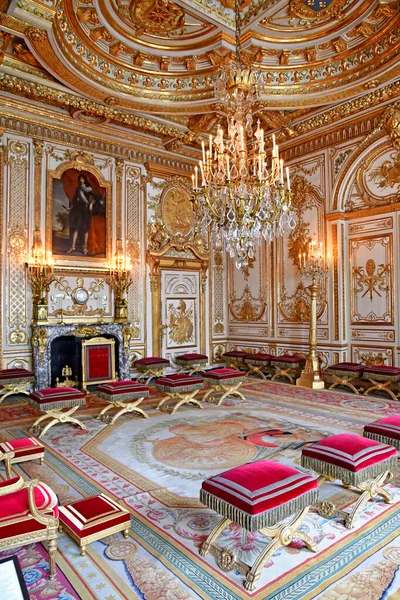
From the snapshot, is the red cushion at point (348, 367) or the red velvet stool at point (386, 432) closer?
the red velvet stool at point (386, 432)

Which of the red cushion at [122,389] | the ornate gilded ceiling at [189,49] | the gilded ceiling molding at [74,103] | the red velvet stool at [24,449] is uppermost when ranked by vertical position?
the ornate gilded ceiling at [189,49]

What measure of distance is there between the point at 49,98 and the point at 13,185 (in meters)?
1.62

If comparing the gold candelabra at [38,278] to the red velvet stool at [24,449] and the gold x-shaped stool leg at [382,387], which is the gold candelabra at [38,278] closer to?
the red velvet stool at [24,449]

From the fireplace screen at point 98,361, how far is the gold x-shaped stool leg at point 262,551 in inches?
215

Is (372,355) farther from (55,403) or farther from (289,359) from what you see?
(55,403)

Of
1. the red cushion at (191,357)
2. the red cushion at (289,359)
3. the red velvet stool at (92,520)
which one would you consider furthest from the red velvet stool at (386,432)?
the red cushion at (191,357)

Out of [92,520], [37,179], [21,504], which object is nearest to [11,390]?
[37,179]

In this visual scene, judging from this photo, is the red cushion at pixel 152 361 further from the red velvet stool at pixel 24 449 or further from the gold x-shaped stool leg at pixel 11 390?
the red velvet stool at pixel 24 449

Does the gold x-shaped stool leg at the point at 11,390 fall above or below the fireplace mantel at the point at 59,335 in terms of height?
below

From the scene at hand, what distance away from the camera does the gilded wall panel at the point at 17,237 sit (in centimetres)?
739

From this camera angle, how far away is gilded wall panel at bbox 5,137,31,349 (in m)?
7.39

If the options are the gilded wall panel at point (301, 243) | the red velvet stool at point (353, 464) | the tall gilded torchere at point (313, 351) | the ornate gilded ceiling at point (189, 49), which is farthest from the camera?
the gilded wall panel at point (301, 243)

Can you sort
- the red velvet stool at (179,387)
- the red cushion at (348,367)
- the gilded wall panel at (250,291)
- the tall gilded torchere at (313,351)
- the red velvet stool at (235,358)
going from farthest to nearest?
the gilded wall panel at (250,291) < the red velvet stool at (235,358) < the tall gilded torchere at (313,351) < the red cushion at (348,367) < the red velvet stool at (179,387)

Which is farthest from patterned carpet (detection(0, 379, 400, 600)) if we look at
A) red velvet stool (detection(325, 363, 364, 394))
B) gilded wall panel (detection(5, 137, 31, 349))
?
gilded wall panel (detection(5, 137, 31, 349))
